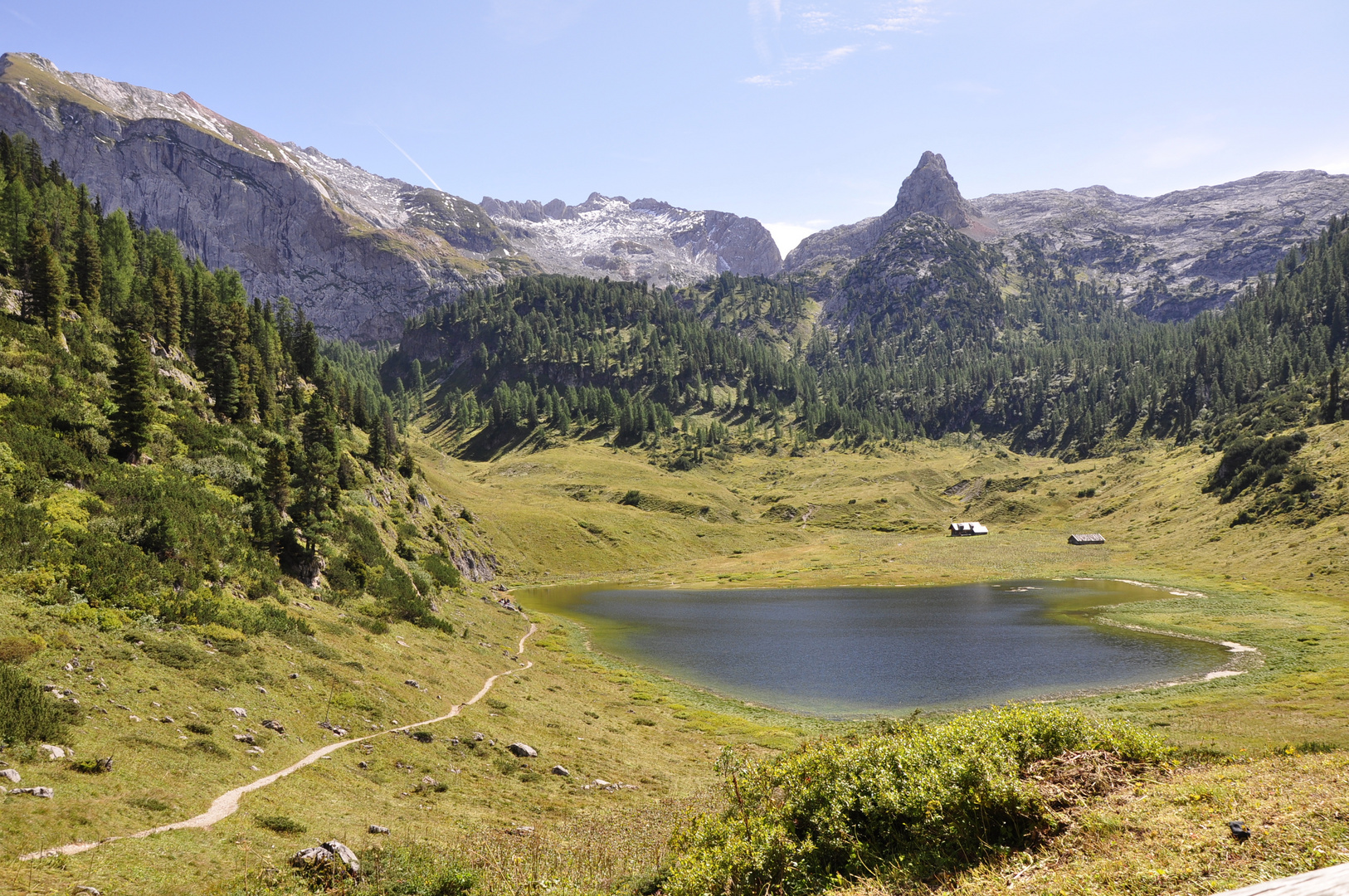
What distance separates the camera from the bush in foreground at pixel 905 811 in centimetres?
1644

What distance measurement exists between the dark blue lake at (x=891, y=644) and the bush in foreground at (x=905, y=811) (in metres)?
43.1

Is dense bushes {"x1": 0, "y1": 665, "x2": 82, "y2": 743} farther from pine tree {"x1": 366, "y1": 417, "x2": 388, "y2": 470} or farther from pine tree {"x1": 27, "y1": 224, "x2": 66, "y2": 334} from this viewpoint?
pine tree {"x1": 366, "y1": 417, "x2": 388, "y2": 470}

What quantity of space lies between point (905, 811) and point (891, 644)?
74.4m

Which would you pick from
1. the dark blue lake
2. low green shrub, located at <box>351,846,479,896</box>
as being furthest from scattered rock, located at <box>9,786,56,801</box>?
the dark blue lake

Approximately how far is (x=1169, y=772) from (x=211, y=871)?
1089 inches

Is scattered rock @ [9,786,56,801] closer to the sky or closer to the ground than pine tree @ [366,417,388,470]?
closer to the ground

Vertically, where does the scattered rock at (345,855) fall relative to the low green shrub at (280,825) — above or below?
above

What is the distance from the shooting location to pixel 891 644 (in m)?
86.2

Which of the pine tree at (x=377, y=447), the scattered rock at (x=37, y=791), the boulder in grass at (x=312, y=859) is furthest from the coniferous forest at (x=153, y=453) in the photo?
the boulder in grass at (x=312, y=859)

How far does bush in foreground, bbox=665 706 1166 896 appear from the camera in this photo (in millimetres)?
16438

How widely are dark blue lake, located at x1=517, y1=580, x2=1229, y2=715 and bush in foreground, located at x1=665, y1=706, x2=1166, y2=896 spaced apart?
141 feet

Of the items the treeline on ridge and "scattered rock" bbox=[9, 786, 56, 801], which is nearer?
"scattered rock" bbox=[9, 786, 56, 801]

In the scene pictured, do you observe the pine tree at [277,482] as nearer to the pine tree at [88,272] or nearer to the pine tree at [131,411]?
the pine tree at [131,411]

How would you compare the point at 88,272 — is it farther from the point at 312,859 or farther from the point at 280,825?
the point at 312,859
